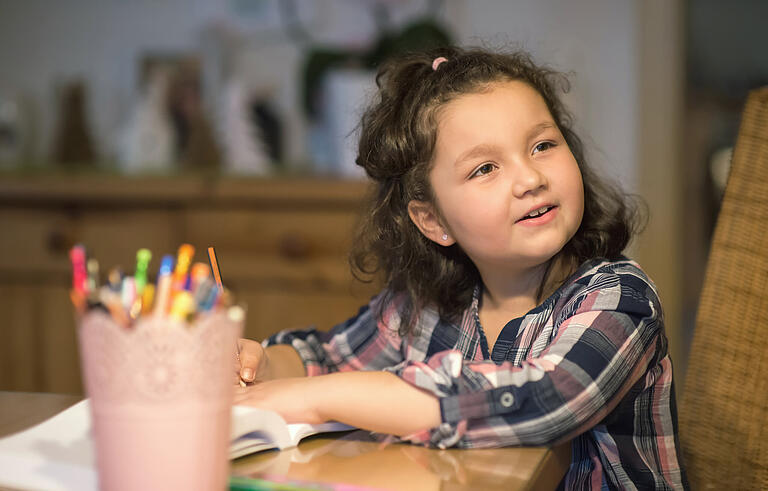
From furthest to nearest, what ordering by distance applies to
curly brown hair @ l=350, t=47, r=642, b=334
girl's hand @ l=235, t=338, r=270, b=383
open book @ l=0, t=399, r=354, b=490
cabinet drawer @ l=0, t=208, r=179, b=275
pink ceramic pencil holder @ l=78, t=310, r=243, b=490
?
cabinet drawer @ l=0, t=208, r=179, b=275 < curly brown hair @ l=350, t=47, r=642, b=334 < girl's hand @ l=235, t=338, r=270, b=383 < open book @ l=0, t=399, r=354, b=490 < pink ceramic pencil holder @ l=78, t=310, r=243, b=490

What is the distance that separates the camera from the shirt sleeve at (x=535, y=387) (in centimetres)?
73

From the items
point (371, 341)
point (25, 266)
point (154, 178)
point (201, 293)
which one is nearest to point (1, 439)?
point (201, 293)

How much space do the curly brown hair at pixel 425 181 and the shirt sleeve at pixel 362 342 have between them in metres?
0.02

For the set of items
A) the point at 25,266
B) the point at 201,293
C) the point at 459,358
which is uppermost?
the point at 201,293

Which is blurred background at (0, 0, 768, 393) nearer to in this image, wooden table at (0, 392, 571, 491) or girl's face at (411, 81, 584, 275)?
girl's face at (411, 81, 584, 275)

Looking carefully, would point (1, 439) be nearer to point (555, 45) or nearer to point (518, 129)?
point (518, 129)

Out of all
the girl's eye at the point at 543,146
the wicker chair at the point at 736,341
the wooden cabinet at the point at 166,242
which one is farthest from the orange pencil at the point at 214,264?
the wooden cabinet at the point at 166,242

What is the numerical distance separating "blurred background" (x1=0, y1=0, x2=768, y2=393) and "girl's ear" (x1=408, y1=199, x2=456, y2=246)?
87 centimetres

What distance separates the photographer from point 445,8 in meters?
2.48

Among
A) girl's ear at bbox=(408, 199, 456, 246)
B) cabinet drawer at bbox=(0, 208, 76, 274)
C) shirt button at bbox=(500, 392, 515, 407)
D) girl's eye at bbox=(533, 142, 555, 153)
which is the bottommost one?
cabinet drawer at bbox=(0, 208, 76, 274)

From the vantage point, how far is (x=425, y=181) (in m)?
1.14

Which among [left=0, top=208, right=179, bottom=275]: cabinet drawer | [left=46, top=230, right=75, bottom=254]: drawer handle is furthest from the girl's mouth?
[left=46, top=230, right=75, bottom=254]: drawer handle

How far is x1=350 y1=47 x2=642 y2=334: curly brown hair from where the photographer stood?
1.11m

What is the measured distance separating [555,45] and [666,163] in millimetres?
452
